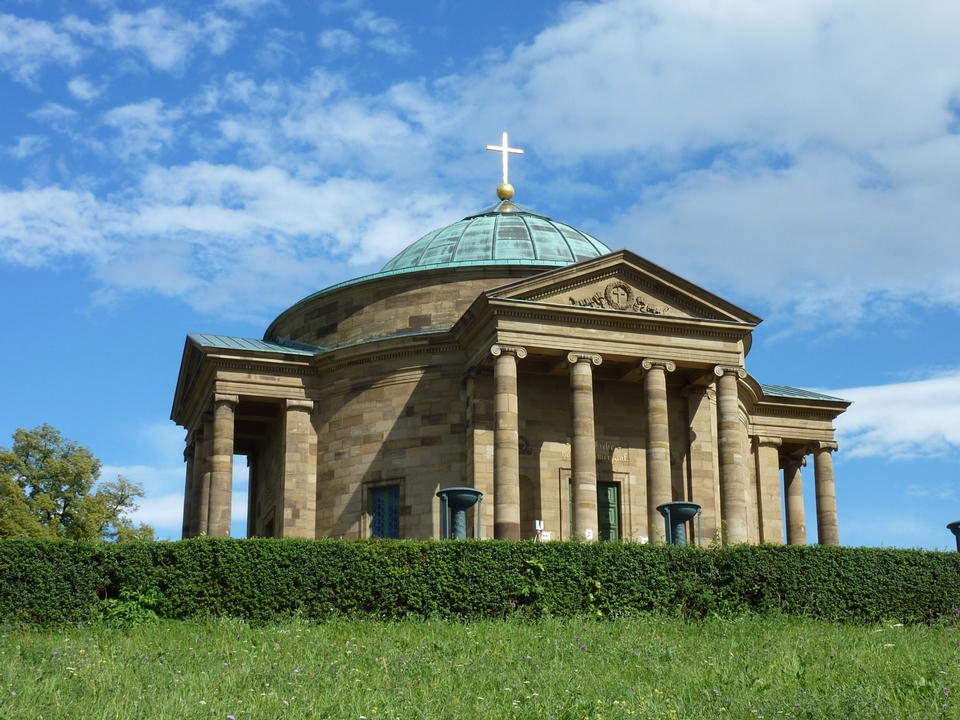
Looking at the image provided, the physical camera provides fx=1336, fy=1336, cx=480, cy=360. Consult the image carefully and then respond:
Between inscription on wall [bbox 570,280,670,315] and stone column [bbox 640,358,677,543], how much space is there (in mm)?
1699

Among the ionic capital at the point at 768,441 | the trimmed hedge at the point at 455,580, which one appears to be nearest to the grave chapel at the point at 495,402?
the ionic capital at the point at 768,441

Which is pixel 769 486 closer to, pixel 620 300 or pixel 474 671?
pixel 620 300

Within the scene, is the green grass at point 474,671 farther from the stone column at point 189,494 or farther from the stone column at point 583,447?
the stone column at point 189,494

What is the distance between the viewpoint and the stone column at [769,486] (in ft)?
168

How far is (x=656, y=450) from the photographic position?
4069cm

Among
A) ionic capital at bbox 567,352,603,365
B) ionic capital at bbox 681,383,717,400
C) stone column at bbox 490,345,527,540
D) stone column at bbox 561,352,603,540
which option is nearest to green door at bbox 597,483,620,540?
stone column at bbox 561,352,603,540

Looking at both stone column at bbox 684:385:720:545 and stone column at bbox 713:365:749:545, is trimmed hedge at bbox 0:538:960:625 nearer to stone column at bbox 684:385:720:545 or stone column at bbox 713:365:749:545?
stone column at bbox 713:365:749:545

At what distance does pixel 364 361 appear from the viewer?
45281 mm

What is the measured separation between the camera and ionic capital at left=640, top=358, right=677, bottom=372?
41812 millimetres

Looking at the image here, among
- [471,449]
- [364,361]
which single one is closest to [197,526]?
[364,361]

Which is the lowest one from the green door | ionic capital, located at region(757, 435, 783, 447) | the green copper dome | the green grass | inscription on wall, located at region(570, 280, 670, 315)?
the green grass

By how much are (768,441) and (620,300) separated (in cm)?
1299

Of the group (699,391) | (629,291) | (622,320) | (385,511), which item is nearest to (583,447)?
(622,320)

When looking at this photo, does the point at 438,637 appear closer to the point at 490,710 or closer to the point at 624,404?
the point at 490,710
